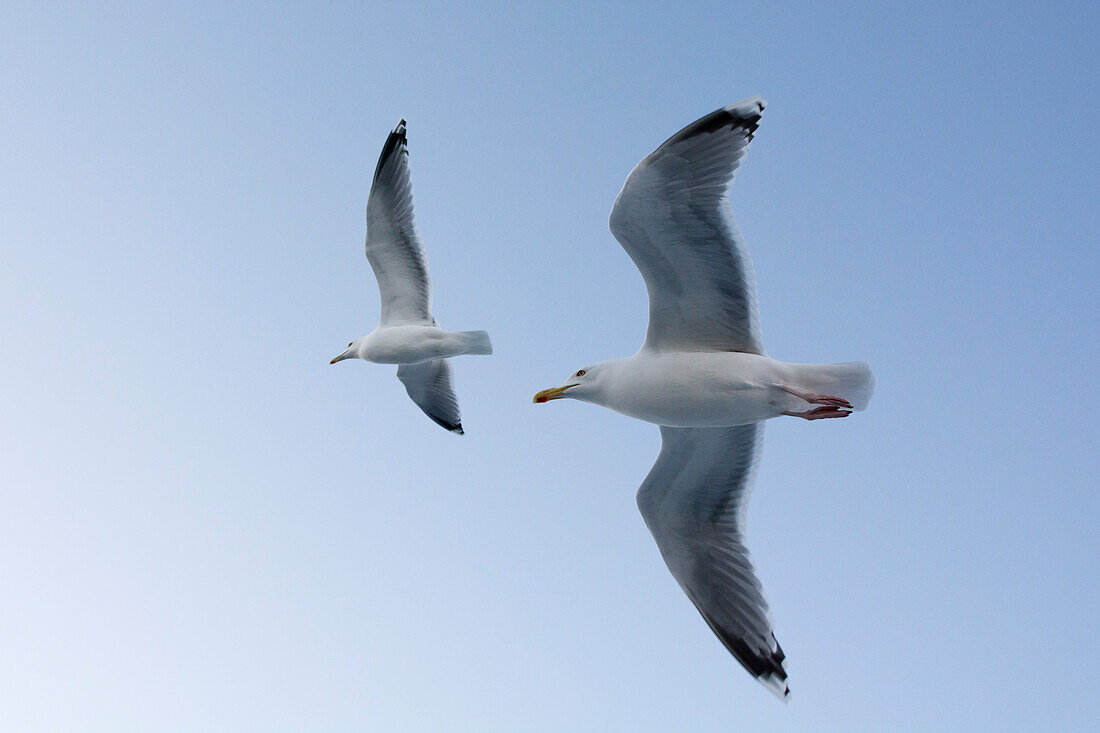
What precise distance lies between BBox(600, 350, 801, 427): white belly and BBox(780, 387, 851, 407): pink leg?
6 cm

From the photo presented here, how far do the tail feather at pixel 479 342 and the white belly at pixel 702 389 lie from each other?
11.3 ft

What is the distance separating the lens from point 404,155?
32.0 ft

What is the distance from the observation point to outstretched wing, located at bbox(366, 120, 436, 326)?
9648 millimetres

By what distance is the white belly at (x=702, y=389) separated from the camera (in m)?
5.38

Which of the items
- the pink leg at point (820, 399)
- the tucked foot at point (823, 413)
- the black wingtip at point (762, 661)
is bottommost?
the black wingtip at point (762, 661)

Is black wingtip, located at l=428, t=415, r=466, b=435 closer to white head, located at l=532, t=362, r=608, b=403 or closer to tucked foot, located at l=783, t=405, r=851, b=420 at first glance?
white head, located at l=532, t=362, r=608, b=403

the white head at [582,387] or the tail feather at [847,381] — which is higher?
the white head at [582,387]

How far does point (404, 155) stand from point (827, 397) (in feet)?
19.3

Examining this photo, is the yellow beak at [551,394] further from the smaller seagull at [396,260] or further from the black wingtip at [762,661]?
the smaller seagull at [396,260]

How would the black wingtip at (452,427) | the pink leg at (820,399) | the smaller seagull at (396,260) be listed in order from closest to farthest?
1. the pink leg at (820,399)
2. the smaller seagull at (396,260)
3. the black wingtip at (452,427)

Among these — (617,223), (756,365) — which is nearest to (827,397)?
(756,365)

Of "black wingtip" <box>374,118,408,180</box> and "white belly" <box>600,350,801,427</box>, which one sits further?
"black wingtip" <box>374,118,408,180</box>

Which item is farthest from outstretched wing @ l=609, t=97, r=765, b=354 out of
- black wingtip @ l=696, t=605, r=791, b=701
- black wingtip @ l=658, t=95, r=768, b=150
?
black wingtip @ l=696, t=605, r=791, b=701

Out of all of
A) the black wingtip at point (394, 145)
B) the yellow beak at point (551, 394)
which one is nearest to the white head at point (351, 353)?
the black wingtip at point (394, 145)
